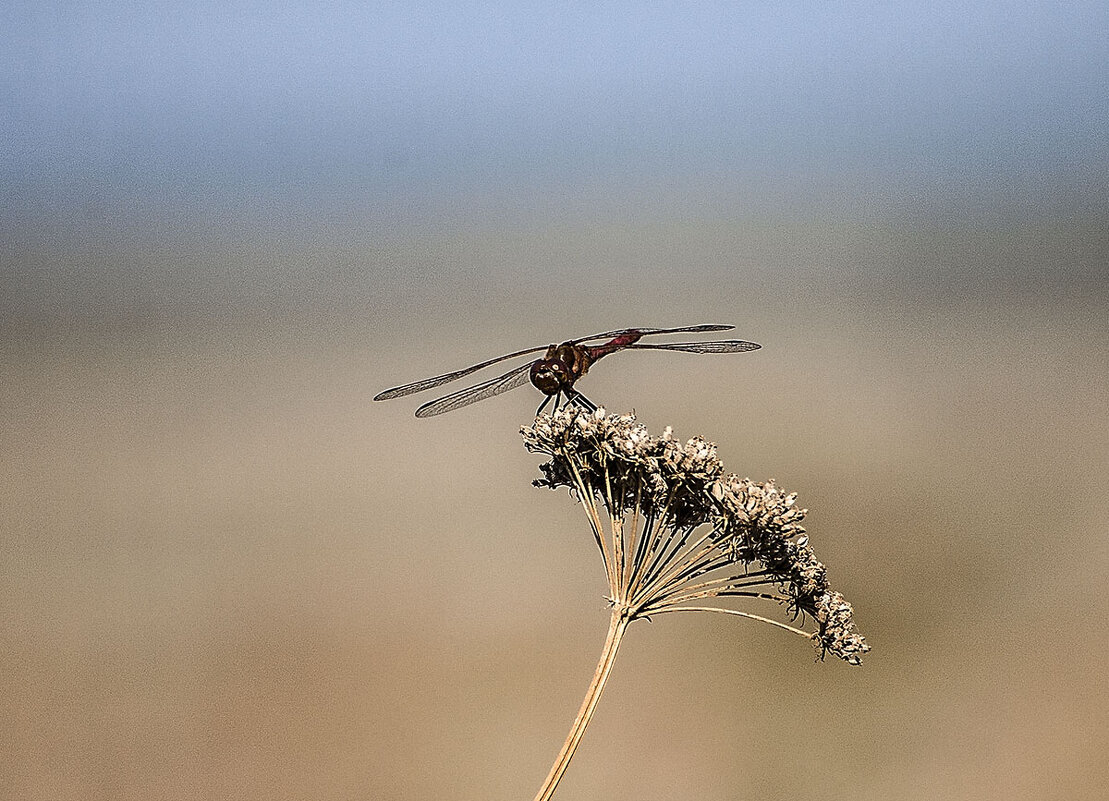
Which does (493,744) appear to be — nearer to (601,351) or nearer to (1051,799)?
(1051,799)

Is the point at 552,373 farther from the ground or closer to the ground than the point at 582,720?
farther from the ground

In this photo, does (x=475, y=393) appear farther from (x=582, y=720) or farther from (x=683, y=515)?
(x=582, y=720)

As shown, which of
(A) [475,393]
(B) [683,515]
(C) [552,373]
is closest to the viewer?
(B) [683,515]

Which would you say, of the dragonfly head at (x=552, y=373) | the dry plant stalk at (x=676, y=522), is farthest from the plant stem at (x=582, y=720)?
the dragonfly head at (x=552, y=373)

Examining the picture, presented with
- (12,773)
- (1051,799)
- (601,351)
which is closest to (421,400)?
(12,773)

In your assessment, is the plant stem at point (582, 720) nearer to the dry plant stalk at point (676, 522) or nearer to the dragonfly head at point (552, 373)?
the dry plant stalk at point (676, 522)

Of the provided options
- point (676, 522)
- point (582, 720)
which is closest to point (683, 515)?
point (676, 522)

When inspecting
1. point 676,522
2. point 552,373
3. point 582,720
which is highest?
point 552,373

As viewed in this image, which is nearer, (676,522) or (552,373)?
(676,522)

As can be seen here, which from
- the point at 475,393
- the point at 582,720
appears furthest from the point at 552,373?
the point at 582,720

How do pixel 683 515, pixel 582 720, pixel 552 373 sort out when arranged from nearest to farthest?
pixel 582 720 < pixel 683 515 < pixel 552 373
